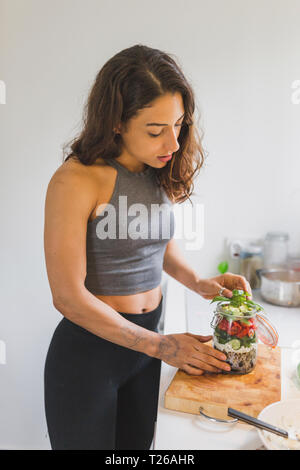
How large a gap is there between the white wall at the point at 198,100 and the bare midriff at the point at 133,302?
2.32 feet

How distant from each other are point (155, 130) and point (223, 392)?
1.77ft

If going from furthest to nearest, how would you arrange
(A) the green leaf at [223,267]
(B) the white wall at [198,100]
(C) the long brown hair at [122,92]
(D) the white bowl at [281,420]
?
(A) the green leaf at [223,267]
(B) the white wall at [198,100]
(C) the long brown hair at [122,92]
(D) the white bowl at [281,420]

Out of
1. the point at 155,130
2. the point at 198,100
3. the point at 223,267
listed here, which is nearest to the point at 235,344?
the point at 155,130

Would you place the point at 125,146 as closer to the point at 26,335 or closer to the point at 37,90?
the point at 37,90

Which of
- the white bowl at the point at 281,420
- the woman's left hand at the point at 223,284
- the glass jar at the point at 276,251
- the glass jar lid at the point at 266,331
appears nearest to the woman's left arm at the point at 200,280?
the woman's left hand at the point at 223,284

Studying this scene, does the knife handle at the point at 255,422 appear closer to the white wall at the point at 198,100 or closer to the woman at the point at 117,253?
the woman at the point at 117,253

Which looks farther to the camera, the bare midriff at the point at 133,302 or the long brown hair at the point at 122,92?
the bare midriff at the point at 133,302

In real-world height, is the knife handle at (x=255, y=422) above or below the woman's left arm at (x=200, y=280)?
below

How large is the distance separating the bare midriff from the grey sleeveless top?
0.6 inches

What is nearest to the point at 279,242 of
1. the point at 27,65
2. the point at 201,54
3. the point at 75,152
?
the point at 201,54

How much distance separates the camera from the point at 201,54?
1.59 meters

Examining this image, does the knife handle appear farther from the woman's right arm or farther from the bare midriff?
the bare midriff

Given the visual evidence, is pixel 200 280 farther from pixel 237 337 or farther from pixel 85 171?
pixel 85 171

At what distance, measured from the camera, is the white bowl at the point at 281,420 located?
2.17ft
